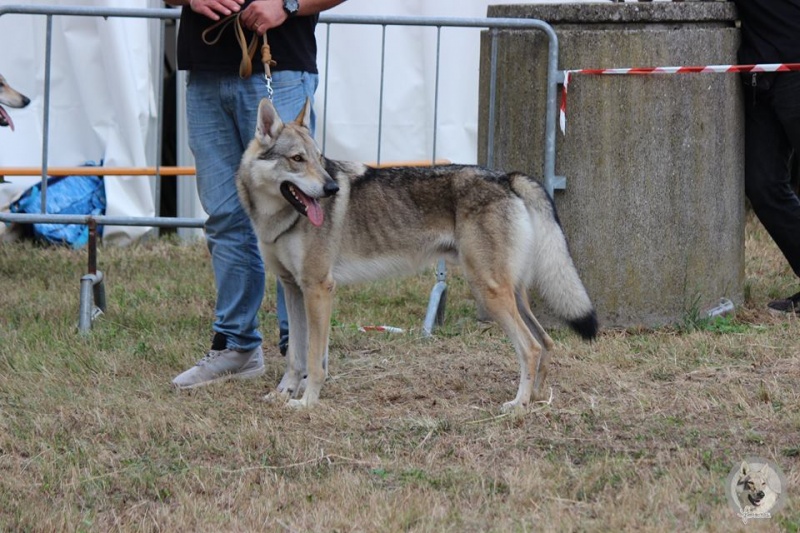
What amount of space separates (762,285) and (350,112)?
11.0 feet

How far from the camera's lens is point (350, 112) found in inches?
346

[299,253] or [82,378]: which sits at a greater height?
[299,253]

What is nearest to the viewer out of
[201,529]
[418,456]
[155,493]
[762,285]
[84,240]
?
[201,529]

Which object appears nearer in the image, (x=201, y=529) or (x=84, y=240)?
(x=201, y=529)

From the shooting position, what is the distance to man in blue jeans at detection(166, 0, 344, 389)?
4855 millimetres

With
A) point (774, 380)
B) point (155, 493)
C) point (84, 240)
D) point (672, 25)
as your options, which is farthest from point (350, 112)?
point (155, 493)

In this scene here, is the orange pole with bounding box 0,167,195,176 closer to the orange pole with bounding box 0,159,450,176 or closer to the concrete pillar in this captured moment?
the orange pole with bounding box 0,159,450,176

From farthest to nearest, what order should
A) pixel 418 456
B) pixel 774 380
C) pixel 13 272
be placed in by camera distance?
pixel 13 272 < pixel 774 380 < pixel 418 456

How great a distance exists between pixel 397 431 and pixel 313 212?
0.95m

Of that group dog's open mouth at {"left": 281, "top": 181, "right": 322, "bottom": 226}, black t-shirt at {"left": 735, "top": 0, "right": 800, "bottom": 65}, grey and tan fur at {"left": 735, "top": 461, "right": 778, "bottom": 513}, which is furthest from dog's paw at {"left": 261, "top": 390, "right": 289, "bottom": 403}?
black t-shirt at {"left": 735, "top": 0, "right": 800, "bottom": 65}

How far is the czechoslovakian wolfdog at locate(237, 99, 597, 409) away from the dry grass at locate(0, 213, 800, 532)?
37 centimetres

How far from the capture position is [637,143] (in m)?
6.11

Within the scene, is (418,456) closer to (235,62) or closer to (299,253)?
(299,253)

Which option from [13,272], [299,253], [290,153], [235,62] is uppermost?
[235,62]
